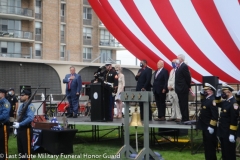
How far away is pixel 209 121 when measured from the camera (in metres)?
8.20

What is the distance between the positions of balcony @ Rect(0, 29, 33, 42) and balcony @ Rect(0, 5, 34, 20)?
1.26 metres

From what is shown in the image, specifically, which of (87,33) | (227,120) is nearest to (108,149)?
(227,120)

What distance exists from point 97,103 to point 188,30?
319cm

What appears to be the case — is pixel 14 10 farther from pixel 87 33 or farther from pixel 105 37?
pixel 105 37

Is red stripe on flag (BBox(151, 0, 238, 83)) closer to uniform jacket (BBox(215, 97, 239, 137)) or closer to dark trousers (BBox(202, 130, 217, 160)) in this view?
dark trousers (BBox(202, 130, 217, 160))

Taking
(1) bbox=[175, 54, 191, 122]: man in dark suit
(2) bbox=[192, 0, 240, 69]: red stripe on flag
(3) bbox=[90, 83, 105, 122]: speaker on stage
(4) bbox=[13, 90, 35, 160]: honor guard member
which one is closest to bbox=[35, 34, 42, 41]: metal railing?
(3) bbox=[90, 83, 105, 122]: speaker on stage

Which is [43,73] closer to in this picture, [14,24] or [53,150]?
[14,24]

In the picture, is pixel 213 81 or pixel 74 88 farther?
pixel 74 88

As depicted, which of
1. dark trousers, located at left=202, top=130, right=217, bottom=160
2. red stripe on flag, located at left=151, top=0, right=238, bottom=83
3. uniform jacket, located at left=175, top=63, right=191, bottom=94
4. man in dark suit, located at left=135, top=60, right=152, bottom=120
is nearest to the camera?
dark trousers, located at left=202, top=130, right=217, bottom=160

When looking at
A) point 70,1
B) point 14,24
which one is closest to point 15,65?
point 14,24

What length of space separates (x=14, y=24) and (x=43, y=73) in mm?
9303

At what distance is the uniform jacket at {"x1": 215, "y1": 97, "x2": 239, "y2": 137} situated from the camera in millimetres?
7301

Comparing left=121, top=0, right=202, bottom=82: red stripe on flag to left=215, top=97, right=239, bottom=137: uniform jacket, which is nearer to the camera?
left=215, top=97, right=239, bottom=137: uniform jacket

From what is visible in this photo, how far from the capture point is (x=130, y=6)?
10.2m
